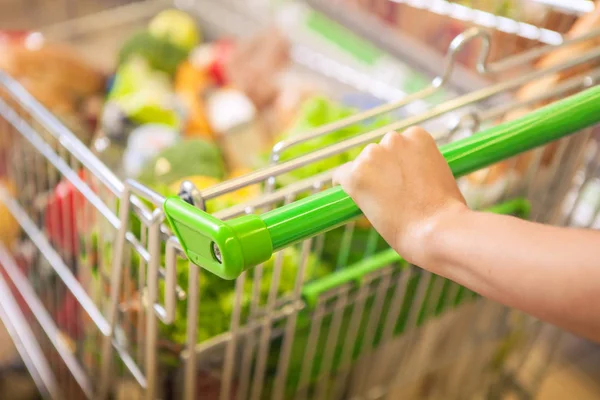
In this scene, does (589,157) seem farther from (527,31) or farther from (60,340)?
(60,340)

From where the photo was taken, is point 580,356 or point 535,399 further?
point 580,356

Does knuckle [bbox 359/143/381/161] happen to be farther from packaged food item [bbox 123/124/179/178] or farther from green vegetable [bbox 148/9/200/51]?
green vegetable [bbox 148/9/200/51]

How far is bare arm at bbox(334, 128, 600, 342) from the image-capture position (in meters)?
0.37

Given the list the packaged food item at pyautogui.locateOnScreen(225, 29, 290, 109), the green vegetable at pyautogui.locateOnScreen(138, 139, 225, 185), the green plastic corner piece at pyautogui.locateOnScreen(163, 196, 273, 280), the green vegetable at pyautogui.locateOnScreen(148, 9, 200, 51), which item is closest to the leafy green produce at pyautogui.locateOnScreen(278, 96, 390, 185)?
the green vegetable at pyautogui.locateOnScreen(138, 139, 225, 185)

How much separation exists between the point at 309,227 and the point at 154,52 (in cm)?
84

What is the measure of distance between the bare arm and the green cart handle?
0.03 m

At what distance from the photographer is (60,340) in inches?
33.2

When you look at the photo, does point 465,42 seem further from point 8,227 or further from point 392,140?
point 8,227

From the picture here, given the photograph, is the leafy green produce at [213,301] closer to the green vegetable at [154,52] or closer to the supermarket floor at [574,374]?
the green vegetable at [154,52]

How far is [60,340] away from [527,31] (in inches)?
32.7

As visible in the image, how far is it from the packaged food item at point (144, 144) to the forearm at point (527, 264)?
23.1 inches

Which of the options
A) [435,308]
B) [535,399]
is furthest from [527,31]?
[535,399]

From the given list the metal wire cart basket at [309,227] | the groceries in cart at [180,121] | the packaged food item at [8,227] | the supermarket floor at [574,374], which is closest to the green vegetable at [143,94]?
the groceries in cart at [180,121]

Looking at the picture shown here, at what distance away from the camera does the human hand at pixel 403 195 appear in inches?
17.2
